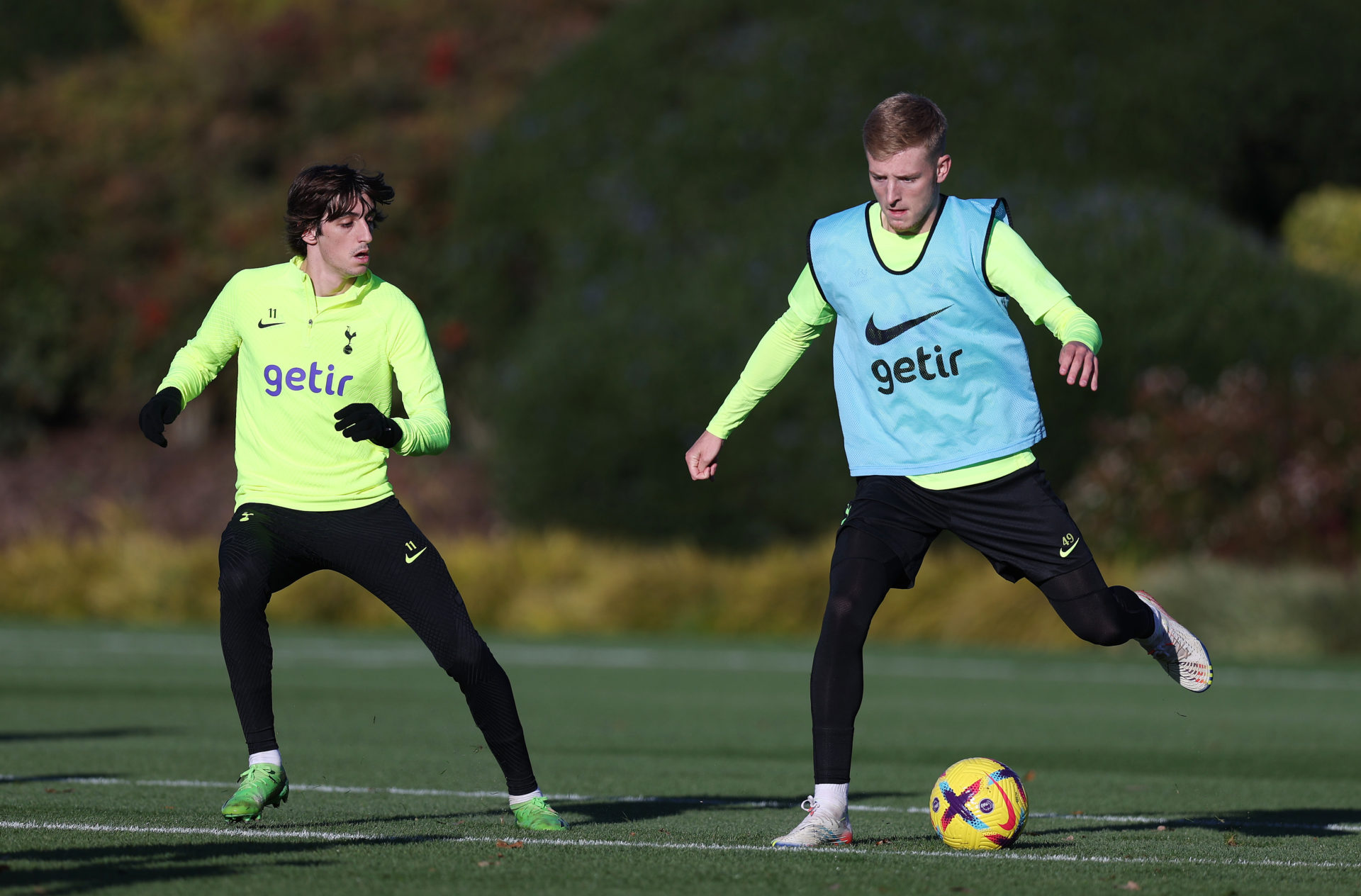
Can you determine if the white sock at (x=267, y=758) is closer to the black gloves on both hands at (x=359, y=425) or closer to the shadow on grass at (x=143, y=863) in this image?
the shadow on grass at (x=143, y=863)

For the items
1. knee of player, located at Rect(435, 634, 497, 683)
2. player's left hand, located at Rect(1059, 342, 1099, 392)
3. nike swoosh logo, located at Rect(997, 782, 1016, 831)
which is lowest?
nike swoosh logo, located at Rect(997, 782, 1016, 831)

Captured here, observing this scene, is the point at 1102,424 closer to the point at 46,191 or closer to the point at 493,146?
the point at 493,146

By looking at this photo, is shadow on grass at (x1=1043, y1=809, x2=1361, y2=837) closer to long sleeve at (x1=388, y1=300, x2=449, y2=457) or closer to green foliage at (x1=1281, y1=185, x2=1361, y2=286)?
long sleeve at (x1=388, y1=300, x2=449, y2=457)

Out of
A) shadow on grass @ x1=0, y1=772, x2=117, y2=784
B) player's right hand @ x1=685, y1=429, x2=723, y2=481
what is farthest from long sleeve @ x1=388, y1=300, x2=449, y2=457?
shadow on grass @ x1=0, y1=772, x2=117, y2=784

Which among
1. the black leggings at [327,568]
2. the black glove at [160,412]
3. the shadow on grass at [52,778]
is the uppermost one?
the black glove at [160,412]

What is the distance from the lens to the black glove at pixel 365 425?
6332 mm

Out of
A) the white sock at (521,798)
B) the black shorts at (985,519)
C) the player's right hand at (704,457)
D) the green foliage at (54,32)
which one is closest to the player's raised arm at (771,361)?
the player's right hand at (704,457)

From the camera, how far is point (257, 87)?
37.7 m

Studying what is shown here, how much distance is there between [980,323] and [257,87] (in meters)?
32.7

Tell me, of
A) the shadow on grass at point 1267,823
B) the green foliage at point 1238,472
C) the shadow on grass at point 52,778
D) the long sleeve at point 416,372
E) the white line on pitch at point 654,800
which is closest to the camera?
the long sleeve at point 416,372

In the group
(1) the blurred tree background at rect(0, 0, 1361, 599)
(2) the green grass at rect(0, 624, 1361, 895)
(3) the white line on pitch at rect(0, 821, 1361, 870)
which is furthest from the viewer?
(1) the blurred tree background at rect(0, 0, 1361, 599)

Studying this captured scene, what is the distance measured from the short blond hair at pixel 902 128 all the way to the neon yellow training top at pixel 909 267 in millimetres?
280

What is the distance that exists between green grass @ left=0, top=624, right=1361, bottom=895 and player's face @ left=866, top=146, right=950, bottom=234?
204 centimetres

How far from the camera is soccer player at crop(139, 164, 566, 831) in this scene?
6.85 m
